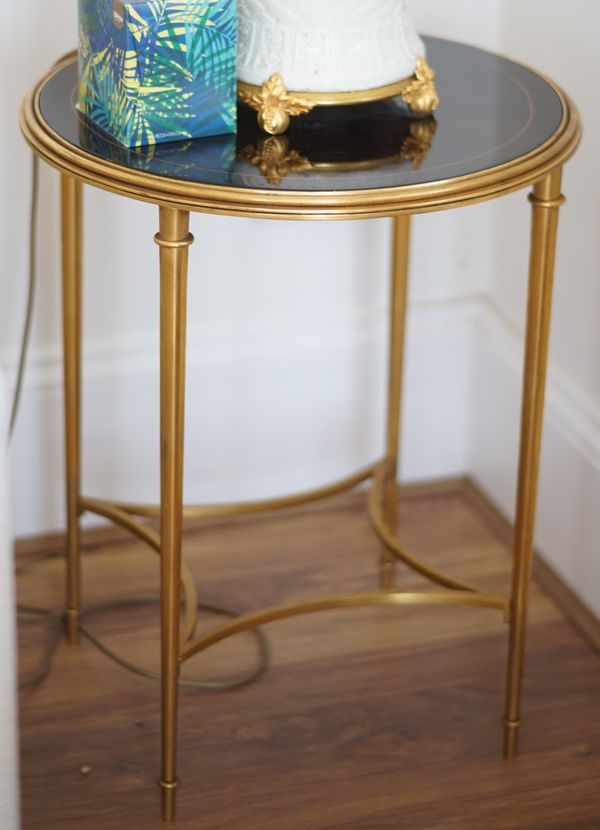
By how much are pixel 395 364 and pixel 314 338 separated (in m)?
0.21

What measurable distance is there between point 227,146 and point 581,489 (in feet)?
2.45

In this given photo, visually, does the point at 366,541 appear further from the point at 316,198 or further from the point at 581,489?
the point at 316,198

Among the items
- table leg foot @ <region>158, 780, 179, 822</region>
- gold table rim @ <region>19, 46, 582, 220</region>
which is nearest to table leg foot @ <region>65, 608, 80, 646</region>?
table leg foot @ <region>158, 780, 179, 822</region>

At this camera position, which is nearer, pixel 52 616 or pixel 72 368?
pixel 72 368

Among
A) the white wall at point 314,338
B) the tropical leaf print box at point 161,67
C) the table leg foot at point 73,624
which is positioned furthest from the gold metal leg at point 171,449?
the white wall at point 314,338

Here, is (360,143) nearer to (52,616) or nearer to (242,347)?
(242,347)

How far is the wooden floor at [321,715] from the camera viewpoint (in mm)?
1404

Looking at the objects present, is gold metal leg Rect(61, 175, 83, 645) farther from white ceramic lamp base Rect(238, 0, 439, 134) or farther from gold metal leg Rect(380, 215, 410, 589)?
gold metal leg Rect(380, 215, 410, 589)

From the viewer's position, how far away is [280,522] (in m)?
1.90

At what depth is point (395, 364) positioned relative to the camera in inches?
65.9

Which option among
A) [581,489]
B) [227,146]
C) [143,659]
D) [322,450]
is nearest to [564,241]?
[581,489]

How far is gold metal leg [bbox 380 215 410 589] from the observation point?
1.60 m

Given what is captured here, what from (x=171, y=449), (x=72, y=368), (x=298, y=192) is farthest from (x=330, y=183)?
(x=72, y=368)

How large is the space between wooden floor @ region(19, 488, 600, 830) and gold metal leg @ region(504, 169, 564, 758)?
0.08m
